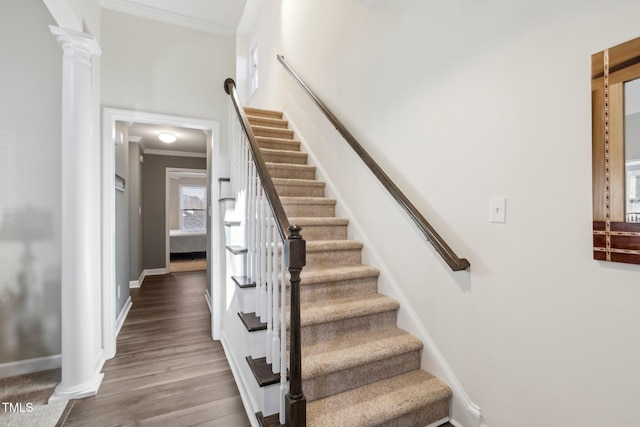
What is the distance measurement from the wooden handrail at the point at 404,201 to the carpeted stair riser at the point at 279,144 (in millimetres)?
715

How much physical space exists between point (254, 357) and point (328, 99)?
2400mm

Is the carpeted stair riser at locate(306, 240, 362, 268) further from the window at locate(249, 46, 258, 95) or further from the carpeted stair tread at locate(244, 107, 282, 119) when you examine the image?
the window at locate(249, 46, 258, 95)

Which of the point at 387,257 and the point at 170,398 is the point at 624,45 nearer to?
the point at 387,257

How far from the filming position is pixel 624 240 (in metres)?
1.06

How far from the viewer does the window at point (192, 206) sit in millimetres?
9766

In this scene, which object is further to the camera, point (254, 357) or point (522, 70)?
point (254, 357)

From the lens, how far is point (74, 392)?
2.08m

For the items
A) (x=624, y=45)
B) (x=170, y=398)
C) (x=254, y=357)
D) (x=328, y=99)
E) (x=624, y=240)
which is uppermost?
(x=328, y=99)

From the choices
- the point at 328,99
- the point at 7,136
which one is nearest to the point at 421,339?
the point at 328,99

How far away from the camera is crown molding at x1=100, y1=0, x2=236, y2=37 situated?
278 cm

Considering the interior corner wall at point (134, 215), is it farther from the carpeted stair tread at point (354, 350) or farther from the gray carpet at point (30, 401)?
the carpeted stair tread at point (354, 350)

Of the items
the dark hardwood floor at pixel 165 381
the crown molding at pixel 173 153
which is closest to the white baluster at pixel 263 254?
the dark hardwood floor at pixel 165 381

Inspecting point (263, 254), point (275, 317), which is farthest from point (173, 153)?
point (275, 317)

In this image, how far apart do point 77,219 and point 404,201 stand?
2.18 meters
